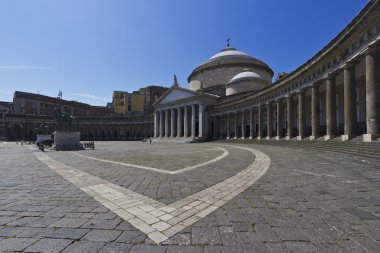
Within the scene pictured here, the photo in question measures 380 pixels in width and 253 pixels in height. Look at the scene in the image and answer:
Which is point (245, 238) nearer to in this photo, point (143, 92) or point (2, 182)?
point (2, 182)

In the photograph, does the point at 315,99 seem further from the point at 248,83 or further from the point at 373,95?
the point at 248,83

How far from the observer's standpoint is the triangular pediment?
52513 mm

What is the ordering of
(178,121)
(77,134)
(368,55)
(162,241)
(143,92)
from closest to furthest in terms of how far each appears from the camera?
(162,241), (368,55), (77,134), (178,121), (143,92)

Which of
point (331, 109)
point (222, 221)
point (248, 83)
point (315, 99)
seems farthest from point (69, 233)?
point (248, 83)

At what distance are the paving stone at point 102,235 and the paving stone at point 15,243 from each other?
77 centimetres

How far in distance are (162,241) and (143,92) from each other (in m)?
89.7

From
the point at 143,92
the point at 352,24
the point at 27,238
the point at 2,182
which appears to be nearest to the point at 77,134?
the point at 2,182

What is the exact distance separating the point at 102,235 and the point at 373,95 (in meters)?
17.0

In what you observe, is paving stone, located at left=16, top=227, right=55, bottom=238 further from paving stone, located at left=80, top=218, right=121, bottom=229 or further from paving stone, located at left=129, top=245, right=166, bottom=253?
paving stone, located at left=129, top=245, right=166, bottom=253

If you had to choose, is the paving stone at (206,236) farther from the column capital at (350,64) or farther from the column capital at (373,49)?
the column capital at (350,64)

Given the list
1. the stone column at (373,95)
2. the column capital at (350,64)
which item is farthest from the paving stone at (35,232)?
the column capital at (350,64)

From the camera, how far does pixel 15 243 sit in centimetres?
294

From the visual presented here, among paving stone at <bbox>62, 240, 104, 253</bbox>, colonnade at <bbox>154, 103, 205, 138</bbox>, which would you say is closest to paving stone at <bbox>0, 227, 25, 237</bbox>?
paving stone at <bbox>62, 240, 104, 253</bbox>

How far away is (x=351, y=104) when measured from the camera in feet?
51.6
